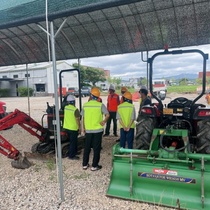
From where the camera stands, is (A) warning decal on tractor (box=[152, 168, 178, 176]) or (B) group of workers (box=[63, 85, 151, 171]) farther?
(B) group of workers (box=[63, 85, 151, 171])

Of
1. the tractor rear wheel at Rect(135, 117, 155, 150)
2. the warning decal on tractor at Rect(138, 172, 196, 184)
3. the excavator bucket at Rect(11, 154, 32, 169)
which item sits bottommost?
the excavator bucket at Rect(11, 154, 32, 169)

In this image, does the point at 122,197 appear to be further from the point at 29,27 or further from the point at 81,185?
the point at 29,27

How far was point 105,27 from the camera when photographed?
7215 millimetres

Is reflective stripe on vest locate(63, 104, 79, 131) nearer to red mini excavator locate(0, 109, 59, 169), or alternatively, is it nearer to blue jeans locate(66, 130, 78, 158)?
blue jeans locate(66, 130, 78, 158)

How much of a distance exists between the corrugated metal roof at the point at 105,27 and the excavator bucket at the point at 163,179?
240 cm

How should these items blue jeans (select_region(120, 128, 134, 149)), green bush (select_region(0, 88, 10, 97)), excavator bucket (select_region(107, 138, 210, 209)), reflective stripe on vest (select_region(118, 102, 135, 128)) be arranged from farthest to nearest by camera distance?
green bush (select_region(0, 88, 10, 97)) → blue jeans (select_region(120, 128, 134, 149)) → reflective stripe on vest (select_region(118, 102, 135, 128)) → excavator bucket (select_region(107, 138, 210, 209))

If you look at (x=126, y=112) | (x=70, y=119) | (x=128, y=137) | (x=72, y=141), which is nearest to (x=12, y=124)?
(x=70, y=119)

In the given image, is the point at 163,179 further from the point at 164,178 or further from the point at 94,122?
the point at 94,122

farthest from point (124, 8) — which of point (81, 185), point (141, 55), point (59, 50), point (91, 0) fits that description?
point (81, 185)

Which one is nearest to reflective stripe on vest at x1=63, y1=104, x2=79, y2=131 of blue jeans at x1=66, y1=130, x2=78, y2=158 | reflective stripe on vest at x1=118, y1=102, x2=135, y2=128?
blue jeans at x1=66, y1=130, x2=78, y2=158

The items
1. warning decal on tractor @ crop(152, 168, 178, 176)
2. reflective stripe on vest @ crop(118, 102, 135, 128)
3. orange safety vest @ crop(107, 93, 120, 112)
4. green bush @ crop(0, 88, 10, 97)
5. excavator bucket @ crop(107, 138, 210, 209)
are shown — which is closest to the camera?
excavator bucket @ crop(107, 138, 210, 209)

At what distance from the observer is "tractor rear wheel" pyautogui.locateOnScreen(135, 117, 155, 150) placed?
16.1ft

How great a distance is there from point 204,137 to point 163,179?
1262 millimetres

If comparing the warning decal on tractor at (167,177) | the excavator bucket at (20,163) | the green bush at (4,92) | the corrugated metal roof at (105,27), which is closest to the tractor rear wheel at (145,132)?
the warning decal on tractor at (167,177)
